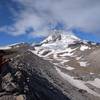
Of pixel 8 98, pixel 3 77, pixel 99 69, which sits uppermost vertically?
pixel 99 69

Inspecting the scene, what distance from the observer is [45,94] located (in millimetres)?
46938

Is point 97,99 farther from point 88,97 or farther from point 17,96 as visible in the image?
point 17,96

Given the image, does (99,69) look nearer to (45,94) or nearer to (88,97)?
(88,97)

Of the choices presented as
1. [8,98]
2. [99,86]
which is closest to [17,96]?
[8,98]

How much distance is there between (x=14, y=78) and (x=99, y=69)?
366 ft

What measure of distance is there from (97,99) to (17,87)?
39552mm

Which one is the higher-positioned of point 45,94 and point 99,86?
point 99,86

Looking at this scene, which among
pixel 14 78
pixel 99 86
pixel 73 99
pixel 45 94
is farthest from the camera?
pixel 99 86

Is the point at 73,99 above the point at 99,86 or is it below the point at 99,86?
below

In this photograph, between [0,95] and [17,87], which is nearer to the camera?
[0,95]

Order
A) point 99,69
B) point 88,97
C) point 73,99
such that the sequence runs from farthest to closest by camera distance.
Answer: point 99,69 < point 88,97 < point 73,99

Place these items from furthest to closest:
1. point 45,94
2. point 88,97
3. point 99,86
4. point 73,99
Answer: point 99,86 < point 88,97 < point 73,99 < point 45,94

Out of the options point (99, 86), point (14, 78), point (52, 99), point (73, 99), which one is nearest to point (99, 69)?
point (99, 86)

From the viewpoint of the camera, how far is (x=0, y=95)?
32938mm
